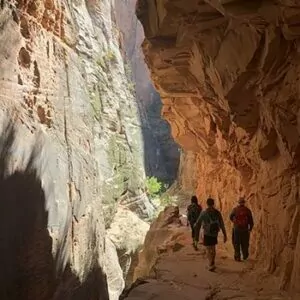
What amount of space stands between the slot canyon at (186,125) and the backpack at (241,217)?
59 cm

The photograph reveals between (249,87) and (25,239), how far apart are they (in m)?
5.55

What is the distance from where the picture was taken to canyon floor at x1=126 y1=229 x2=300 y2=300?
7543mm

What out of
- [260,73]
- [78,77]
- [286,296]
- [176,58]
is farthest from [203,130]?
[286,296]

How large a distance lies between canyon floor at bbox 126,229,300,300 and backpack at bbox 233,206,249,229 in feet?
3.03

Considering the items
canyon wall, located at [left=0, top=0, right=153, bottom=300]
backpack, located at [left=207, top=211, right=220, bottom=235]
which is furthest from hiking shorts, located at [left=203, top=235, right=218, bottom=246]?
canyon wall, located at [left=0, top=0, right=153, bottom=300]

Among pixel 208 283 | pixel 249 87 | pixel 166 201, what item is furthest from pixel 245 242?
pixel 166 201

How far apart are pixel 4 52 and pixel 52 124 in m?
2.07

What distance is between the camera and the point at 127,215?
67.9 ft

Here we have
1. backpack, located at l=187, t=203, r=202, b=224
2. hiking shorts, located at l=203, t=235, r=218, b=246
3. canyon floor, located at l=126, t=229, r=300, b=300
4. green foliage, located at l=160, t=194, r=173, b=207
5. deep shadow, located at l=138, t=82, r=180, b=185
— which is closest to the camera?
canyon floor, located at l=126, t=229, r=300, b=300

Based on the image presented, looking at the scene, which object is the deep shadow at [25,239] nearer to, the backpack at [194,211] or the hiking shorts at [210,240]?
the hiking shorts at [210,240]

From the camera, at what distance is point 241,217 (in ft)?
29.5

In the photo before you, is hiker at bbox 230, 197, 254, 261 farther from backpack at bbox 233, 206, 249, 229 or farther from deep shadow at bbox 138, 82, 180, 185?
deep shadow at bbox 138, 82, 180, 185

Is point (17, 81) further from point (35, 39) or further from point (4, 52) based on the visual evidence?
point (35, 39)

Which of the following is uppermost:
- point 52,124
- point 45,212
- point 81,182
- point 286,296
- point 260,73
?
point 260,73
